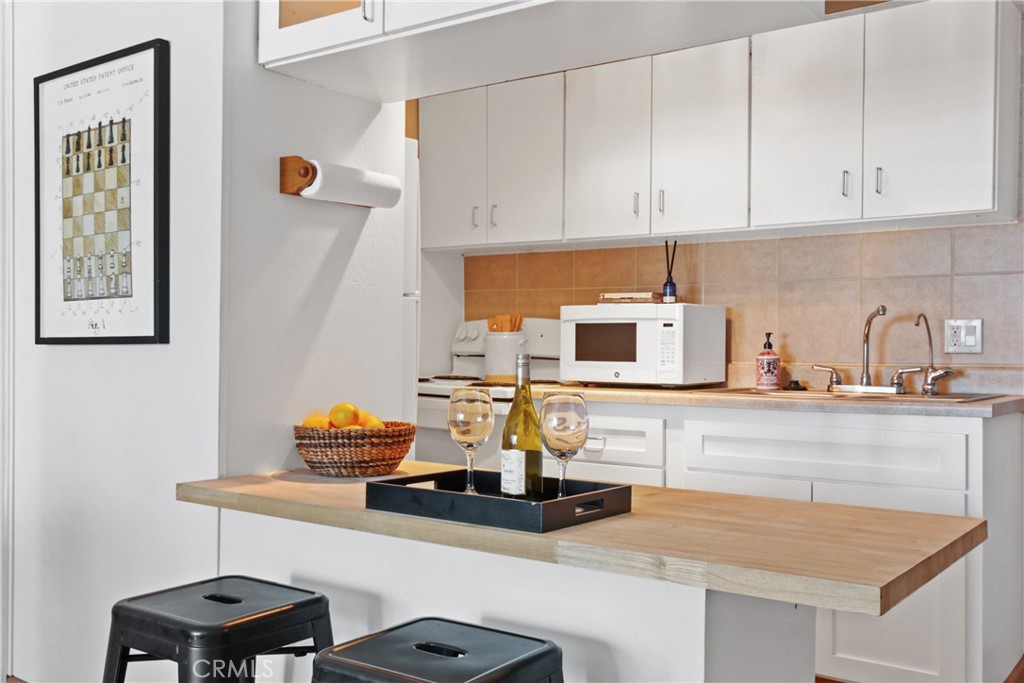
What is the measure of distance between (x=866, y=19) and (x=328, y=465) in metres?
2.36

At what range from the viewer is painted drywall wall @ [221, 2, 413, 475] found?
2078mm

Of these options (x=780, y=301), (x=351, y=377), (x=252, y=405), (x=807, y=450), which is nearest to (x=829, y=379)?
(x=780, y=301)

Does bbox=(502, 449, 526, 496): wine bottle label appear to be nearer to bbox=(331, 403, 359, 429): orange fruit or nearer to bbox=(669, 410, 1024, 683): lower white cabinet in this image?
bbox=(331, 403, 359, 429): orange fruit

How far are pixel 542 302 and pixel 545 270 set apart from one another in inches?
5.8

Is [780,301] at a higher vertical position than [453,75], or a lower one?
lower

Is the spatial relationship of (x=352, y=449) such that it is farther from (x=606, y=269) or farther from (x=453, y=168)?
(x=453, y=168)

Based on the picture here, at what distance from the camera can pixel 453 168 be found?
4.37 metres

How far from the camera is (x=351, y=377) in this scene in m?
2.35

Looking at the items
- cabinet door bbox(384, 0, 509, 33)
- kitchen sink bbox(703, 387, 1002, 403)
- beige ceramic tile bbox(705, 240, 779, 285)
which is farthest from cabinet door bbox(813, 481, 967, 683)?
cabinet door bbox(384, 0, 509, 33)

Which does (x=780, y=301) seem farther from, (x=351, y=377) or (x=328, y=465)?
(x=328, y=465)

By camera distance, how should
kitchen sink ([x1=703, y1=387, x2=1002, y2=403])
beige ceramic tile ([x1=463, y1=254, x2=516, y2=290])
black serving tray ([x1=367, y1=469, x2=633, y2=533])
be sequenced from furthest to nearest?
beige ceramic tile ([x1=463, y1=254, x2=516, y2=290]) < kitchen sink ([x1=703, y1=387, x2=1002, y2=403]) < black serving tray ([x1=367, y1=469, x2=633, y2=533])

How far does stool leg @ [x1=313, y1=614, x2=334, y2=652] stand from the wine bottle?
398 millimetres

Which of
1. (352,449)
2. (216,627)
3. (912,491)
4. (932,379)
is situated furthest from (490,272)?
(216,627)

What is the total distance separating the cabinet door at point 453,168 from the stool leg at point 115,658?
284 cm
